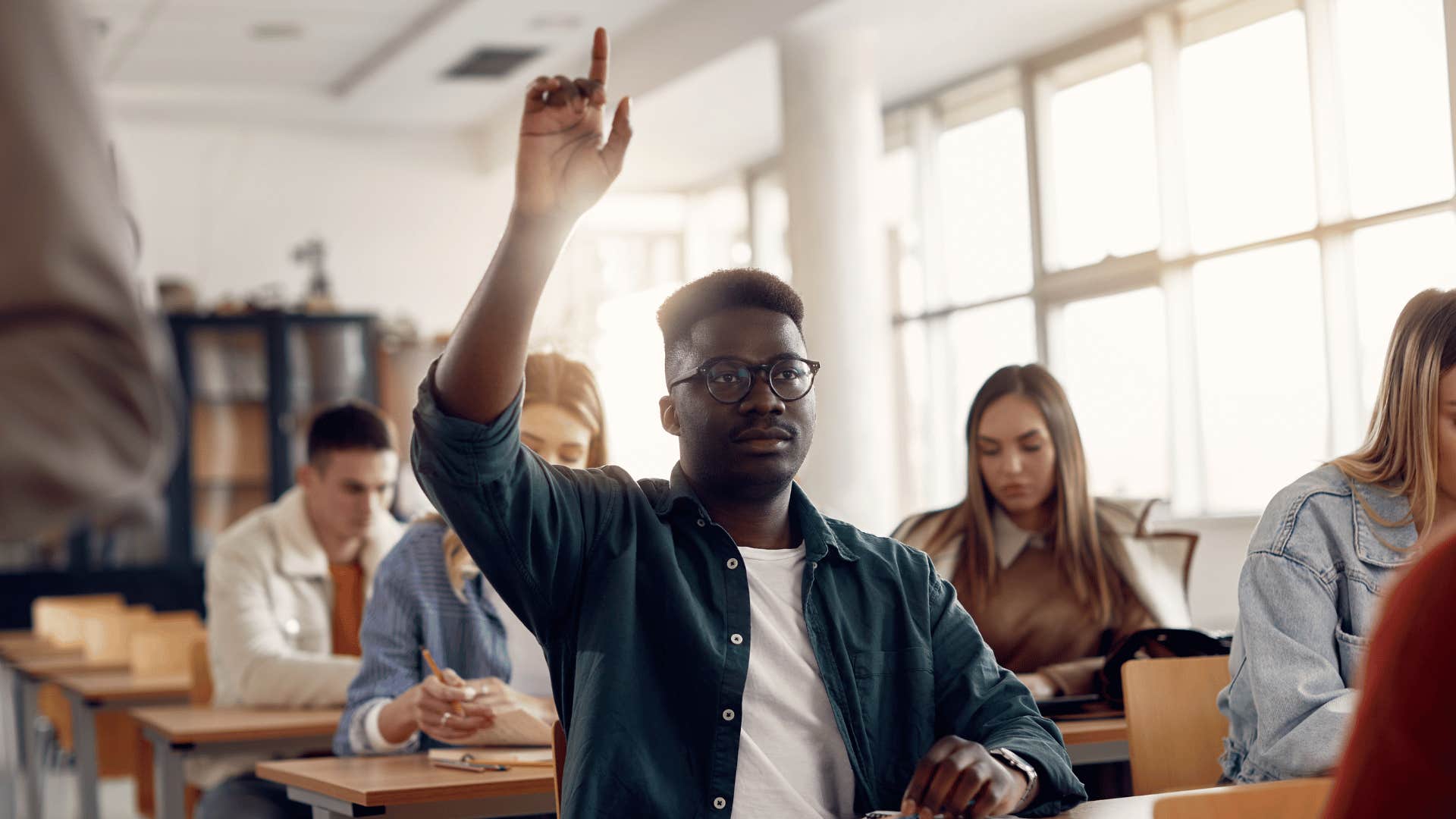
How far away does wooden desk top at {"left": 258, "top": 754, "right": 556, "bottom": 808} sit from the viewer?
7.54 ft

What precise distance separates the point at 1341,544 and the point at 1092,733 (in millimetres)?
671

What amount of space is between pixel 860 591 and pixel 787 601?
0.33ft

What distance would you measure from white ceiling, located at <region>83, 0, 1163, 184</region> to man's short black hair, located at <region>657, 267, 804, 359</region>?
16.4ft

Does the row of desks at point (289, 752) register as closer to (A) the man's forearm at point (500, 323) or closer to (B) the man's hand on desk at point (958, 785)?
(B) the man's hand on desk at point (958, 785)

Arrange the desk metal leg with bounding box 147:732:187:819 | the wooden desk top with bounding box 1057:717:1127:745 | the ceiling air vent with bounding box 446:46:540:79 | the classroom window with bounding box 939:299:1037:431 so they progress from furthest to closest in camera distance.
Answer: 1. the ceiling air vent with bounding box 446:46:540:79
2. the classroom window with bounding box 939:299:1037:431
3. the desk metal leg with bounding box 147:732:187:819
4. the wooden desk top with bounding box 1057:717:1127:745

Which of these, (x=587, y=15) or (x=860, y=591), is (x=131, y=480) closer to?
(x=860, y=591)

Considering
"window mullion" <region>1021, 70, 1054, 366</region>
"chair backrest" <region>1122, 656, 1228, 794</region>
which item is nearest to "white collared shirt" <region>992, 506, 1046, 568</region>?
"chair backrest" <region>1122, 656, 1228, 794</region>

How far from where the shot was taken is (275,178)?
9.69m

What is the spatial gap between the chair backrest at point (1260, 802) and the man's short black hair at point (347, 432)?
3.03 metres

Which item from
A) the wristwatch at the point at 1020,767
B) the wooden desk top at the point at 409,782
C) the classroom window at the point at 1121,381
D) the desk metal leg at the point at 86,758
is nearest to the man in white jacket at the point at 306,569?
the desk metal leg at the point at 86,758

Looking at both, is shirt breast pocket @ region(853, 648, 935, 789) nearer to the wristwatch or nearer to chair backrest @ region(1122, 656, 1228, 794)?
the wristwatch

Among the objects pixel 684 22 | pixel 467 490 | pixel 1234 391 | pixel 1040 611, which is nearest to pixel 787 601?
pixel 467 490

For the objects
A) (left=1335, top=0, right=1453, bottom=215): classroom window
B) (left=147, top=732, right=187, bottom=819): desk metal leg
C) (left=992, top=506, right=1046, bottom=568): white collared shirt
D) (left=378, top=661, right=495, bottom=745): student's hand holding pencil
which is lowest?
(left=147, top=732, right=187, bottom=819): desk metal leg

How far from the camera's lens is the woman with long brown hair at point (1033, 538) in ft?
11.6
